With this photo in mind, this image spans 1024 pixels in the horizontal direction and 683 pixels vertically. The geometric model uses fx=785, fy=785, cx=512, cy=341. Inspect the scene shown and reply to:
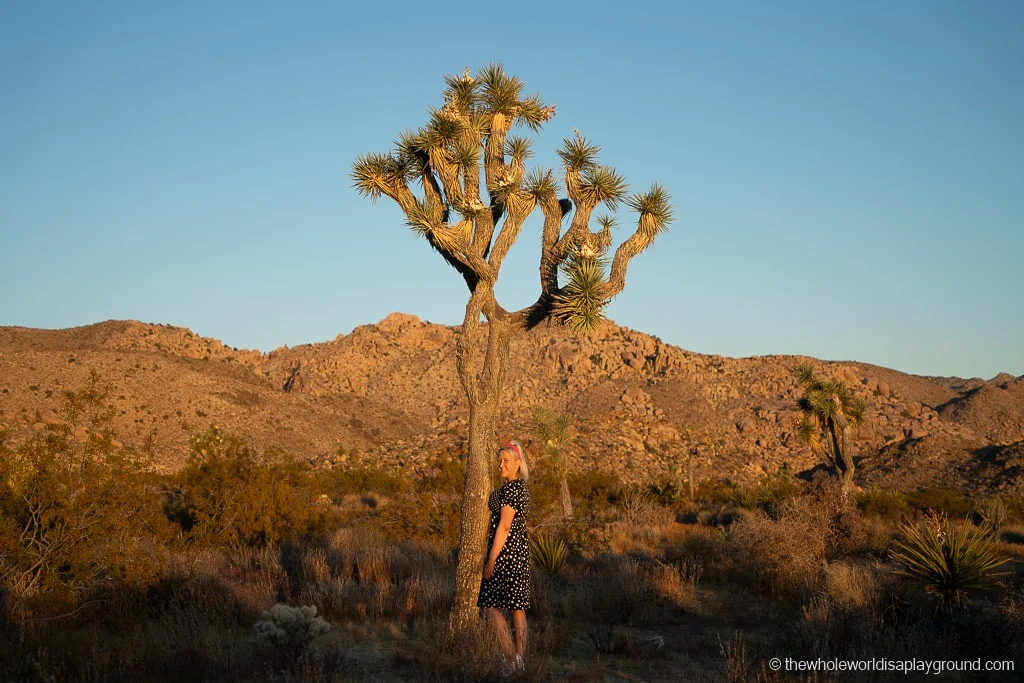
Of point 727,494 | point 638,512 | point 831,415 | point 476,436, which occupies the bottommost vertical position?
point 638,512

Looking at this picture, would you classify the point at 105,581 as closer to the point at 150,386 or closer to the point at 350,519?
the point at 350,519

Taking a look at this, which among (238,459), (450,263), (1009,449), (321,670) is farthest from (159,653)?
(1009,449)

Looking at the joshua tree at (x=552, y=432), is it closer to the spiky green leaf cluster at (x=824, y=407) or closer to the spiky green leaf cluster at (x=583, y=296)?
the spiky green leaf cluster at (x=824, y=407)

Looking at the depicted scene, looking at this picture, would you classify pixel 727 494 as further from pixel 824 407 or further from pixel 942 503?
pixel 942 503

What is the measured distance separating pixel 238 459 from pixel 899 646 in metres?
11.5

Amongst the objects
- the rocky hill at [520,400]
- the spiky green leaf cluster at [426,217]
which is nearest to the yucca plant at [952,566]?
the spiky green leaf cluster at [426,217]

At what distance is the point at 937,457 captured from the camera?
1277 inches

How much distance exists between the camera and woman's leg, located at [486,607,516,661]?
6.47 m

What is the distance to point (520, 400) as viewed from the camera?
48281 millimetres

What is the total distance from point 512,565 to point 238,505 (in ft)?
28.1

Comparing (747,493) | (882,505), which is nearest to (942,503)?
(882,505)

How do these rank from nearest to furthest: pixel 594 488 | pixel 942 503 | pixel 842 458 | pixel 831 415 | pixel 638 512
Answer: pixel 638 512
pixel 942 503
pixel 831 415
pixel 842 458
pixel 594 488

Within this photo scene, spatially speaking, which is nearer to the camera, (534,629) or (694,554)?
(534,629)

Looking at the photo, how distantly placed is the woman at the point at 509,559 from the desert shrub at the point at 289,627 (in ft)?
5.01
